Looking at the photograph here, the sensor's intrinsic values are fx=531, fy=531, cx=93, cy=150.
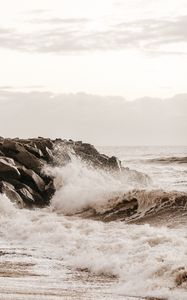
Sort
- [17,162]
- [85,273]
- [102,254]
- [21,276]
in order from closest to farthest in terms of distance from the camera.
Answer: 1. [21,276]
2. [85,273]
3. [102,254]
4. [17,162]

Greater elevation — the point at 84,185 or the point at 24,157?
the point at 24,157

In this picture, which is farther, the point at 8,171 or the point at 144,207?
the point at 8,171

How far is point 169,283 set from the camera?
7.85m

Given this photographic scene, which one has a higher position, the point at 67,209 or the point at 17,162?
the point at 17,162

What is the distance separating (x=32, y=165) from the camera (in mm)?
21969

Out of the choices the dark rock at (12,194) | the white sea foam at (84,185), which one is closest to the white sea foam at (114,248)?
the dark rock at (12,194)

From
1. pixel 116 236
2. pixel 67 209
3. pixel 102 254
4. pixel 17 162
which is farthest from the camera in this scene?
pixel 17 162

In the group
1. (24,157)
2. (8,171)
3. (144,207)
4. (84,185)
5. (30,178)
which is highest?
(24,157)

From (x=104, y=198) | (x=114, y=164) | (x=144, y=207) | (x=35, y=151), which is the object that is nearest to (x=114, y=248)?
(x=144, y=207)

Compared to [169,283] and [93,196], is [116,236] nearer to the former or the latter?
[169,283]

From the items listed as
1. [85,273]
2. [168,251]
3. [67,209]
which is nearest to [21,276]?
[85,273]

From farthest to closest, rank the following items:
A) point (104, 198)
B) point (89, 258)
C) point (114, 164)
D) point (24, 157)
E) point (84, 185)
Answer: point (114, 164), point (84, 185), point (24, 157), point (104, 198), point (89, 258)

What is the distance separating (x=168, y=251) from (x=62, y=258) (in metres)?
2.14

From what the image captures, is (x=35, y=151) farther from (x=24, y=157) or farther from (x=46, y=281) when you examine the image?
(x=46, y=281)
